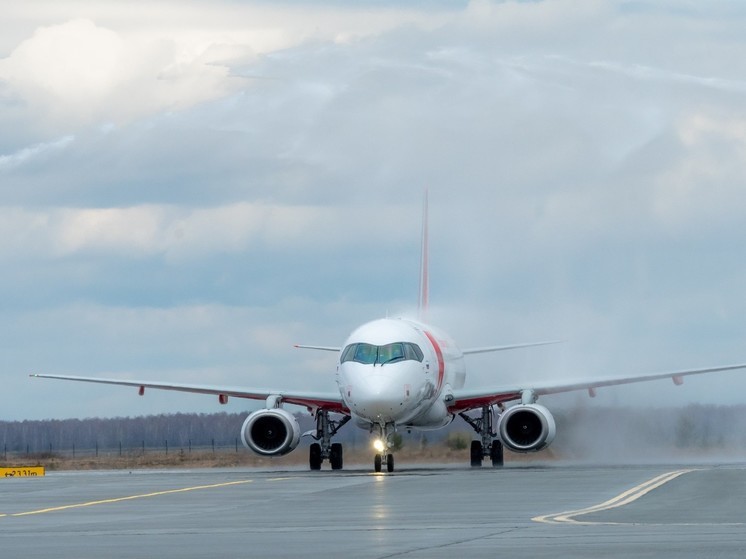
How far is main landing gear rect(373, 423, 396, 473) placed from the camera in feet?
141

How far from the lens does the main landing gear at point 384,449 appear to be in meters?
43.1

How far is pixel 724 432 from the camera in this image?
192ft

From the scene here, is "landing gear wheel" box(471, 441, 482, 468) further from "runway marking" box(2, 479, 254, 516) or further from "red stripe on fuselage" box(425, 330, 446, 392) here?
"runway marking" box(2, 479, 254, 516)

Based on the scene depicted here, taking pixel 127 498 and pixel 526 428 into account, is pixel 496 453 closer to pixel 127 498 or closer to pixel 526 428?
pixel 526 428

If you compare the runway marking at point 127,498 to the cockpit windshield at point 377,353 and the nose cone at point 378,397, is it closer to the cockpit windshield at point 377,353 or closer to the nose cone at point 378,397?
the nose cone at point 378,397

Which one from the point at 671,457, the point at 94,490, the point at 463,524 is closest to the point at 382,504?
the point at 463,524

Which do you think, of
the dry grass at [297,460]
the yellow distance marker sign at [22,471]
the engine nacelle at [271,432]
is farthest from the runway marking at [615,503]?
the yellow distance marker sign at [22,471]

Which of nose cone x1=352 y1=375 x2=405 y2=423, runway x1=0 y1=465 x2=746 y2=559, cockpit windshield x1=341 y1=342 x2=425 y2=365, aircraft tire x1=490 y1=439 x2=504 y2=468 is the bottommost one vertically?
runway x1=0 y1=465 x2=746 y2=559

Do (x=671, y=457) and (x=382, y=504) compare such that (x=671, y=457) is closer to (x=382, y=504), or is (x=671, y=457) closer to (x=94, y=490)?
(x=94, y=490)

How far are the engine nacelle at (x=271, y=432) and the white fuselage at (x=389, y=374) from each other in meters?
2.40

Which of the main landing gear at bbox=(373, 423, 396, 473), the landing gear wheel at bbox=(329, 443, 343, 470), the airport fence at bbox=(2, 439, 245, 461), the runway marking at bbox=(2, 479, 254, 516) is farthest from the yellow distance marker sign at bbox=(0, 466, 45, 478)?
the runway marking at bbox=(2, 479, 254, 516)

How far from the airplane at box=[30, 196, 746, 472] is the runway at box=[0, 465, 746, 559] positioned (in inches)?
201

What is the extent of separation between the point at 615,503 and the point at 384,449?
1830 centimetres

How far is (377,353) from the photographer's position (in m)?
43.9
